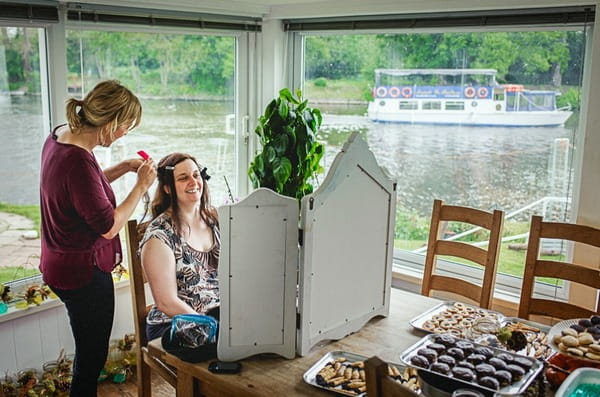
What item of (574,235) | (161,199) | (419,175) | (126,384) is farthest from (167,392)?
(574,235)

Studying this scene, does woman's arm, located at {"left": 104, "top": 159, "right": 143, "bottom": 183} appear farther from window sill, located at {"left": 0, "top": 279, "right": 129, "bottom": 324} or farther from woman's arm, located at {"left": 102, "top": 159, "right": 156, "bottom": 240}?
window sill, located at {"left": 0, "top": 279, "right": 129, "bottom": 324}

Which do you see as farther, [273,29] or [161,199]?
[273,29]

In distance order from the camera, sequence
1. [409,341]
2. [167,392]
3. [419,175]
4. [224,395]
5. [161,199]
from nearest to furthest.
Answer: [224,395]
[409,341]
[161,199]
[167,392]
[419,175]

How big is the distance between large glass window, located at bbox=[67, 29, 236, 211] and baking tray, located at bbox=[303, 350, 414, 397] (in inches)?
66.4

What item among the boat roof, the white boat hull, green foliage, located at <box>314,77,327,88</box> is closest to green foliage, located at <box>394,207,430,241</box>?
the white boat hull

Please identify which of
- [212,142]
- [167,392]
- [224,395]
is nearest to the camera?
[224,395]

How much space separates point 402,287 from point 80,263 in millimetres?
1654

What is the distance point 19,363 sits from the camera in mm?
2869

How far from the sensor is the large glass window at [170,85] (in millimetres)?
3109

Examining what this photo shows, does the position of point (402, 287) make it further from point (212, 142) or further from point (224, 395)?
point (224, 395)

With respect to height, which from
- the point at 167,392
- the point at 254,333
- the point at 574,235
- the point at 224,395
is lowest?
the point at 167,392

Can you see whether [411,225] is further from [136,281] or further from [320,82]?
[136,281]

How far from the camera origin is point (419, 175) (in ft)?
11.4

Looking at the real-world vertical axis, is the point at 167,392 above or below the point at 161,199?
below
